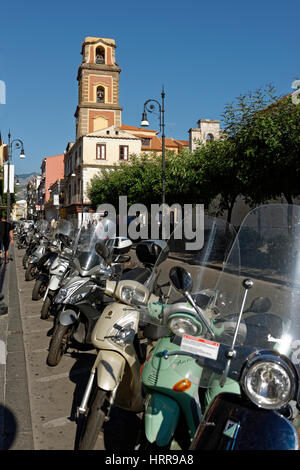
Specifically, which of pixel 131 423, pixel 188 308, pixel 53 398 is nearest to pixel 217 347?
pixel 188 308

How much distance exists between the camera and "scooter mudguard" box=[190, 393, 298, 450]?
68.5 inches

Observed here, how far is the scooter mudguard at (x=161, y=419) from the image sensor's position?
246 centimetres

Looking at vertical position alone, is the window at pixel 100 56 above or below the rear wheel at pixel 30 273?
above

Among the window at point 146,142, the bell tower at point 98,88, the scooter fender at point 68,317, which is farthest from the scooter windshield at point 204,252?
the window at point 146,142

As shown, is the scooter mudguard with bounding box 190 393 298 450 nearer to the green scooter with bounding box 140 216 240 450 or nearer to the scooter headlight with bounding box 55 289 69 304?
the green scooter with bounding box 140 216 240 450

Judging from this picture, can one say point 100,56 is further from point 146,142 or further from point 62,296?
point 62,296

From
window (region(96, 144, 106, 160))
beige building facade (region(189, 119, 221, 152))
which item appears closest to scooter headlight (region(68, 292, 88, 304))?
beige building facade (region(189, 119, 221, 152))

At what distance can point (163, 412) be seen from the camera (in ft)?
8.26

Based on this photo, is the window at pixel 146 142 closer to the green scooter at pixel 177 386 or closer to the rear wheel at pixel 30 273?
the rear wheel at pixel 30 273

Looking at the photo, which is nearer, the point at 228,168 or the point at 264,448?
the point at 264,448

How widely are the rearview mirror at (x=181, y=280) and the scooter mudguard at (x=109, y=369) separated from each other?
1.03 m

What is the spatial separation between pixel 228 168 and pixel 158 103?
5.21m

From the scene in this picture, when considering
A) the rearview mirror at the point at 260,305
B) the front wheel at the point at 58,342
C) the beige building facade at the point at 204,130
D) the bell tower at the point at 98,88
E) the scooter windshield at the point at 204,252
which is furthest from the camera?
the bell tower at the point at 98,88
